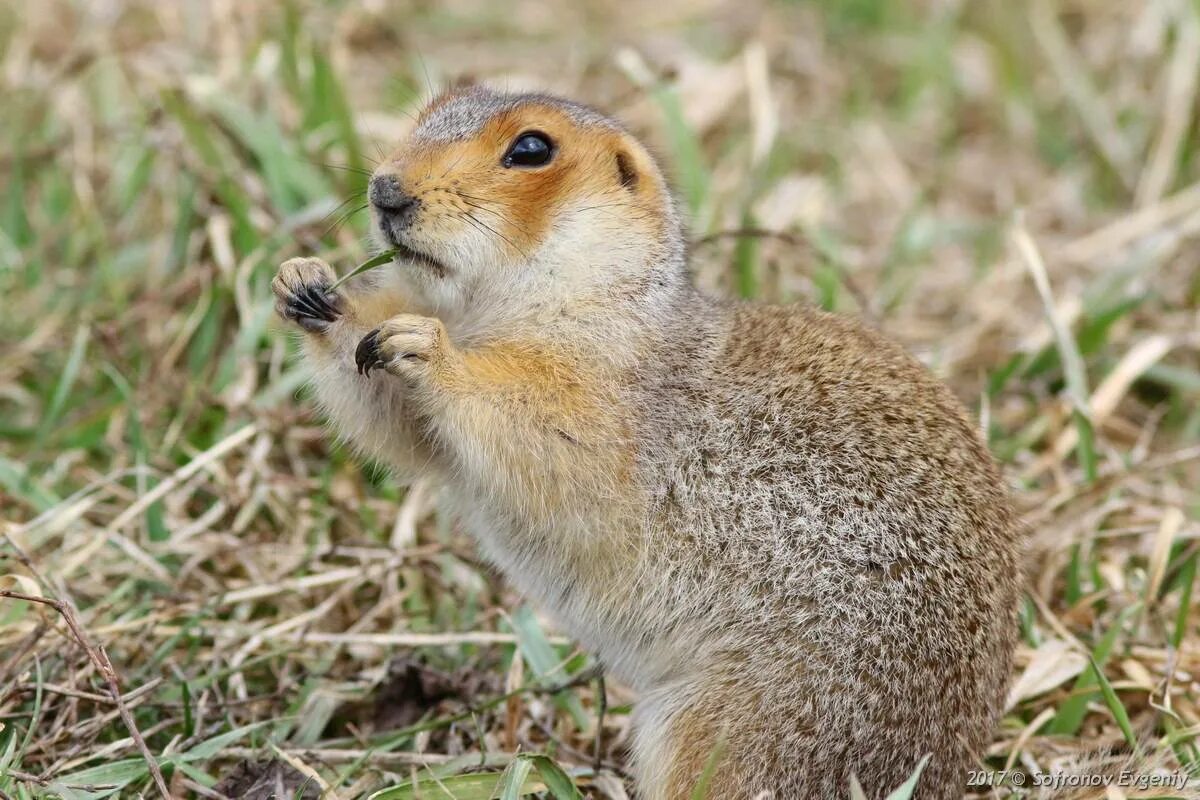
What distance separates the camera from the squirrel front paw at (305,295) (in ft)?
14.2

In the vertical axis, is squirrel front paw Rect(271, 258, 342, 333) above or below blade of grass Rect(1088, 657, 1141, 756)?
above

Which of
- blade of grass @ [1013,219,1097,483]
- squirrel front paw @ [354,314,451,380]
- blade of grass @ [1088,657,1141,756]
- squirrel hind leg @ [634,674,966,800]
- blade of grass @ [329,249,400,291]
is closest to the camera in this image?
squirrel hind leg @ [634,674,966,800]

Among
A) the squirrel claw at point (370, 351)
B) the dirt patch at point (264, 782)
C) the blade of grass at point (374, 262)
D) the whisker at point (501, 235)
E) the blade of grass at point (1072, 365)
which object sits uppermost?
the whisker at point (501, 235)

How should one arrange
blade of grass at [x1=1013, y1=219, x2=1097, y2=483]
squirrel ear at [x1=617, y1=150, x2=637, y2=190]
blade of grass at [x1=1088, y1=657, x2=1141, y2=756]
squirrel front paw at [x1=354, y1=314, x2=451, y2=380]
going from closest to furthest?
1. squirrel front paw at [x1=354, y1=314, x2=451, y2=380]
2. blade of grass at [x1=1088, y1=657, x2=1141, y2=756]
3. squirrel ear at [x1=617, y1=150, x2=637, y2=190]
4. blade of grass at [x1=1013, y1=219, x2=1097, y2=483]

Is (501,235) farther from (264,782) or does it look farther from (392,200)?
(264,782)

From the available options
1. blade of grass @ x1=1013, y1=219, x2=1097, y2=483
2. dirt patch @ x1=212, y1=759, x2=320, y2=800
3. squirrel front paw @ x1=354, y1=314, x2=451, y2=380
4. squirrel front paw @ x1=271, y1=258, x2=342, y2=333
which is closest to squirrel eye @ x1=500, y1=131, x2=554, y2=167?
squirrel front paw @ x1=354, y1=314, x2=451, y2=380

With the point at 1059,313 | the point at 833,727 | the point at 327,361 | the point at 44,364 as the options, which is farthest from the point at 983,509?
the point at 44,364

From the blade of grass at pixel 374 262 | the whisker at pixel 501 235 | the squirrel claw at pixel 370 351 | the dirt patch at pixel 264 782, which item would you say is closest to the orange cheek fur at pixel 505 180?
the whisker at pixel 501 235

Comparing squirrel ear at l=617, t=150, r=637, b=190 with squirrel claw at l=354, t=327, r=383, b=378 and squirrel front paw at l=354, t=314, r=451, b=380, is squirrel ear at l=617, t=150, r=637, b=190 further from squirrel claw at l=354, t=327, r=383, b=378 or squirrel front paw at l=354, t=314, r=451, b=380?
squirrel claw at l=354, t=327, r=383, b=378

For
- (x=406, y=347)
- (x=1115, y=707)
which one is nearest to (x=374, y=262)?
(x=406, y=347)

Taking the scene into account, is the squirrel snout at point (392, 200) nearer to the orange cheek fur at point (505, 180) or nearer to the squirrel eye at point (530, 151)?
the orange cheek fur at point (505, 180)

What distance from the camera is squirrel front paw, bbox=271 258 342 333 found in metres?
4.32

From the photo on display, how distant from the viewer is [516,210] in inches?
161

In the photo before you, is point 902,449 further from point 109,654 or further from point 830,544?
point 109,654
